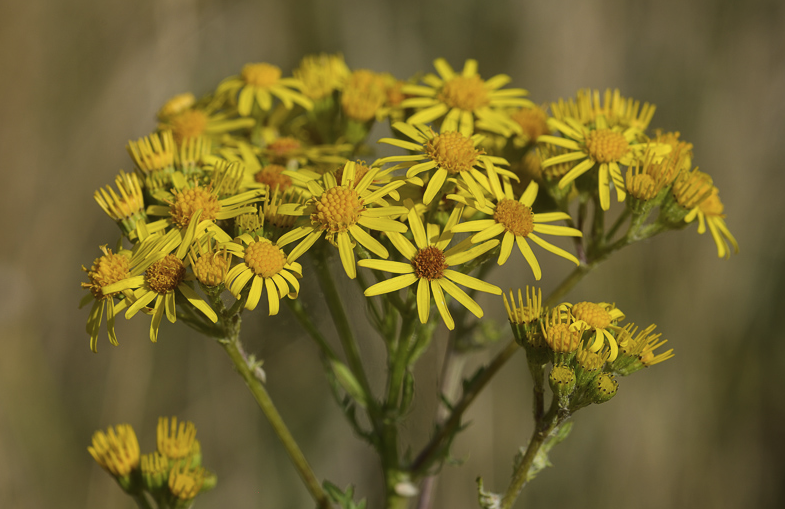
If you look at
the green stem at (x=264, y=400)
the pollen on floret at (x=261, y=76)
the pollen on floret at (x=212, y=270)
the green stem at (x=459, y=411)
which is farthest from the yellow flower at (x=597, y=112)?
the green stem at (x=264, y=400)

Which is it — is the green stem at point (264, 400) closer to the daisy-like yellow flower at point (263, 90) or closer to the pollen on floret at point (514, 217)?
the pollen on floret at point (514, 217)

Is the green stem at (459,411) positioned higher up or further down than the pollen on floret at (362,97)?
further down

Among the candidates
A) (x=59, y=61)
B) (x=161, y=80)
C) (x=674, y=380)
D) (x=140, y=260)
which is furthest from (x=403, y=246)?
(x=59, y=61)

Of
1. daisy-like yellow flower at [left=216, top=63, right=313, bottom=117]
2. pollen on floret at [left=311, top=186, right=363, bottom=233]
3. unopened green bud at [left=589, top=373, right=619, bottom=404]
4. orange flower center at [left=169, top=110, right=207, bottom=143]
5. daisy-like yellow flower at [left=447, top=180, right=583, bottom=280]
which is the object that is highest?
daisy-like yellow flower at [left=216, top=63, right=313, bottom=117]

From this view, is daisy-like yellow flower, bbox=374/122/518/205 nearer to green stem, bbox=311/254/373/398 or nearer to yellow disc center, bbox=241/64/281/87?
green stem, bbox=311/254/373/398

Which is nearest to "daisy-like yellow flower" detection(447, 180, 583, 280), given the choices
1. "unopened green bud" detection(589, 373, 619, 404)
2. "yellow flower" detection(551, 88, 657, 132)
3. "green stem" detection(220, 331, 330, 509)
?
"unopened green bud" detection(589, 373, 619, 404)

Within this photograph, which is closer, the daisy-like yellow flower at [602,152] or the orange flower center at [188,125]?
the daisy-like yellow flower at [602,152]
